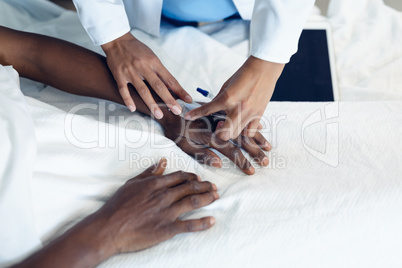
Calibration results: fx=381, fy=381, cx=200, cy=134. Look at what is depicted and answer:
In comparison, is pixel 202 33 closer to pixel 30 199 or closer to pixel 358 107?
pixel 358 107

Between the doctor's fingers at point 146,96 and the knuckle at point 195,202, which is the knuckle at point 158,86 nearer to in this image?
the doctor's fingers at point 146,96

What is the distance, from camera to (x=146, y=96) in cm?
92

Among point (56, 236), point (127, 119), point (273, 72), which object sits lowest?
point (56, 236)

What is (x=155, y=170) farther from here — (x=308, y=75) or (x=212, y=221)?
(x=308, y=75)

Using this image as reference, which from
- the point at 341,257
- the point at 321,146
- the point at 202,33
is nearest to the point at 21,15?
the point at 202,33

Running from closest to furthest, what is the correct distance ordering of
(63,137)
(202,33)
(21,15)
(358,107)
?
(63,137)
(358,107)
(202,33)
(21,15)

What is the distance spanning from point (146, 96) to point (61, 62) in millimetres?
255

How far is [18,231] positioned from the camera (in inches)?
25.5

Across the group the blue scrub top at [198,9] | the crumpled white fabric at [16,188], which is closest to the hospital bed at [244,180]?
the crumpled white fabric at [16,188]

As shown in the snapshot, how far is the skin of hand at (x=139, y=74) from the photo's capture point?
92 centimetres

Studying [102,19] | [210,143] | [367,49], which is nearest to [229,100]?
[210,143]

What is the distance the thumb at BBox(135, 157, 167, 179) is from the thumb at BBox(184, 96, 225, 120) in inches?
4.6

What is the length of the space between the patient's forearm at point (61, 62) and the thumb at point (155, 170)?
199 mm

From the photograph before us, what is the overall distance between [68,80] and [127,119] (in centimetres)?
19
